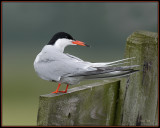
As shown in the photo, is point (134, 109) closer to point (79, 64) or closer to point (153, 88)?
point (153, 88)

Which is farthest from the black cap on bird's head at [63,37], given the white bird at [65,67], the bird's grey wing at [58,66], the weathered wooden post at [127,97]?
the weathered wooden post at [127,97]

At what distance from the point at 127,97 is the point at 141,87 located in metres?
0.17

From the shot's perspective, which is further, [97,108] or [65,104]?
[97,108]

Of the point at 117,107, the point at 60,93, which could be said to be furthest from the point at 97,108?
the point at 60,93

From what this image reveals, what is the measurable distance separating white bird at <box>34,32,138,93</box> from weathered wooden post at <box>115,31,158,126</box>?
24 cm

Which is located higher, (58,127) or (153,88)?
(153,88)

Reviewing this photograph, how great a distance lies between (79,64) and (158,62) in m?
0.72

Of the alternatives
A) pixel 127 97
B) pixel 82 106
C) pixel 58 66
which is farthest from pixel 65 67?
pixel 127 97

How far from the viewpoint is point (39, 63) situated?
10.6ft

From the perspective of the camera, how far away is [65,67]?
310 cm

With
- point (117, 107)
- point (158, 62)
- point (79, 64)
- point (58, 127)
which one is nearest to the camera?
point (58, 127)

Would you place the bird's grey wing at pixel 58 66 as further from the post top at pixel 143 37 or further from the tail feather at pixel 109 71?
the post top at pixel 143 37

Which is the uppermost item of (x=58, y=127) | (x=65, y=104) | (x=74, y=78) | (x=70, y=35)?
(x=70, y=35)

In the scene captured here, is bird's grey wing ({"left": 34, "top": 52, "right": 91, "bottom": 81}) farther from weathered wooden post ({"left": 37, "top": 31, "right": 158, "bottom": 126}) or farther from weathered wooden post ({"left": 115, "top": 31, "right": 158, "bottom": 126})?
weathered wooden post ({"left": 115, "top": 31, "right": 158, "bottom": 126})
